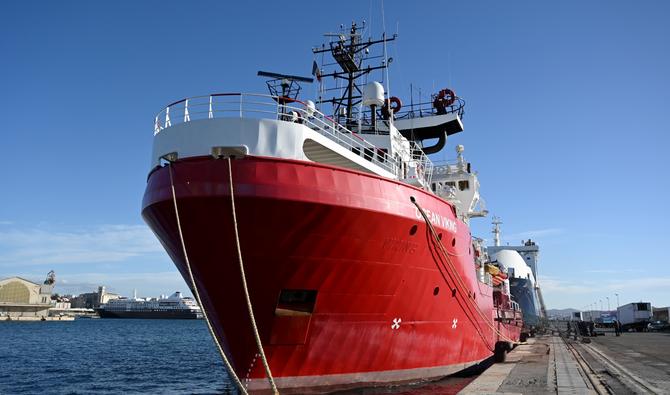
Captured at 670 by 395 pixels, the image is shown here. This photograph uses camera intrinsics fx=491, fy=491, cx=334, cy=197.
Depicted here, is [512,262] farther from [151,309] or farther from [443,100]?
[151,309]

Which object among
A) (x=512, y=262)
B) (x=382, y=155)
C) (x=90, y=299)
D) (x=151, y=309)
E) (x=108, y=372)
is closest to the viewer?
(x=382, y=155)

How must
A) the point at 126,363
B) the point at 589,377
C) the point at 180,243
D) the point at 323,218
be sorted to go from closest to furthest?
the point at 323,218 → the point at 180,243 → the point at 589,377 → the point at 126,363

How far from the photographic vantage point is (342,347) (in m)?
11.5

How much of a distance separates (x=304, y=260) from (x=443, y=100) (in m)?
15.2

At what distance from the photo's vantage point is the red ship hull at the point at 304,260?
10.4 meters

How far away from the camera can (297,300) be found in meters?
11.2

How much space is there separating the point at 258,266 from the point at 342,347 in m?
2.84

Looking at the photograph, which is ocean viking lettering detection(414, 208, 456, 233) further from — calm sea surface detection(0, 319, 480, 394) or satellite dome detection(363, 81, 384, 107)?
satellite dome detection(363, 81, 384, 107)

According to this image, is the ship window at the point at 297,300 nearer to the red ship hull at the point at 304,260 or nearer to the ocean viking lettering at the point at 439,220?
the red ship hull at the point at 304,260

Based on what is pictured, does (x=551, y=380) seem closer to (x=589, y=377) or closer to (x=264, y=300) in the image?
(x=589, y=377)

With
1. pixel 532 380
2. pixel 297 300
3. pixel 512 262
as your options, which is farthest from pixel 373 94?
pixel 512 262

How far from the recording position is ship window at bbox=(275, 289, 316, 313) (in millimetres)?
11000

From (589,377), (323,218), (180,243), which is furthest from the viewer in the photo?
(589,377)

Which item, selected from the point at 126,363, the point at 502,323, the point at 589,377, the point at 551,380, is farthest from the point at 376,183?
the point at 126,363
